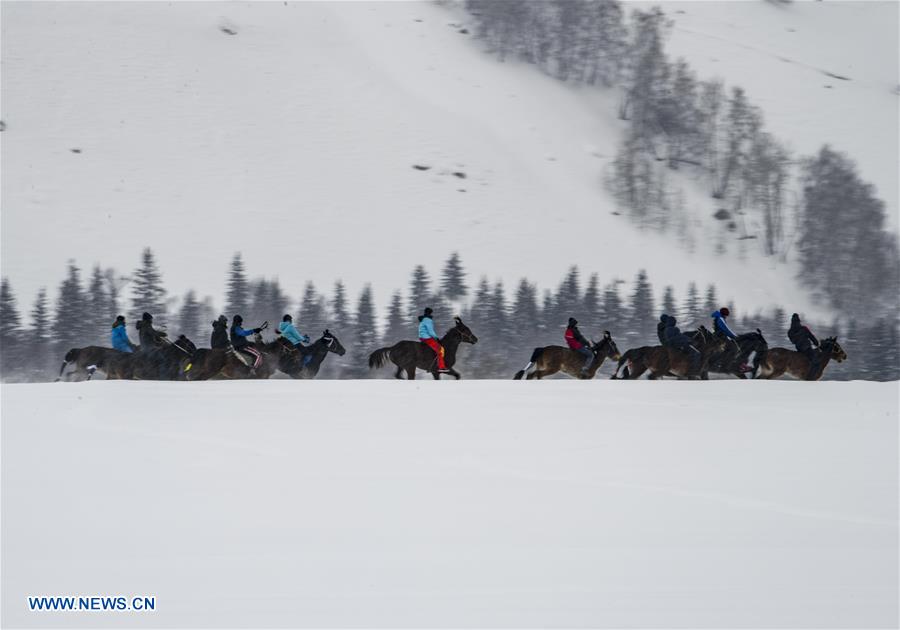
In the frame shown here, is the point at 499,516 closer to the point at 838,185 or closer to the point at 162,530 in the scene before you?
the point at 162,530

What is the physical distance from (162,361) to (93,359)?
1.99m

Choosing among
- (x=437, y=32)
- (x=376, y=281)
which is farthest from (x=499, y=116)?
(x=376, y=281)

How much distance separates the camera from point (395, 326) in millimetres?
41938

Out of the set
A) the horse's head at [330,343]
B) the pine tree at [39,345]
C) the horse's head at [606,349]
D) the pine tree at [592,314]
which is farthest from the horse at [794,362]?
the pine tree at [39,345]

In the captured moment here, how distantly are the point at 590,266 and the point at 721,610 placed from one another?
45.6 metres

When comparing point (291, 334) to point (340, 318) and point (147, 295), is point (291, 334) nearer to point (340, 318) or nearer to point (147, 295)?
point (340, 318)

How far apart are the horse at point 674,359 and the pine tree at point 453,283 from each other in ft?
76.3

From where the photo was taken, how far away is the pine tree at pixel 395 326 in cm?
4162

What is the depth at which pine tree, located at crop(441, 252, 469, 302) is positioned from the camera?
45469 millimetres

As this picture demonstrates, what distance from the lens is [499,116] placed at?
212 feet

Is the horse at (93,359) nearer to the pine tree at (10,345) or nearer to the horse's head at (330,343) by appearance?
the horse's head at (330,343)

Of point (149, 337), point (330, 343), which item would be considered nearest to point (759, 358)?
point (330, 343)

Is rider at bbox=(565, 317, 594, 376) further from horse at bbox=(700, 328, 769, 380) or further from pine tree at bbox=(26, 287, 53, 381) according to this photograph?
pine tree at bbox=(26, 287, 53, 381)

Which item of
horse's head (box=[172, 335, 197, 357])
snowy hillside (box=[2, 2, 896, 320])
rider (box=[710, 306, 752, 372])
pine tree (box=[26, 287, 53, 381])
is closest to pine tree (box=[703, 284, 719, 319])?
snowy hillside (box=[2, 2, 896, 320])
